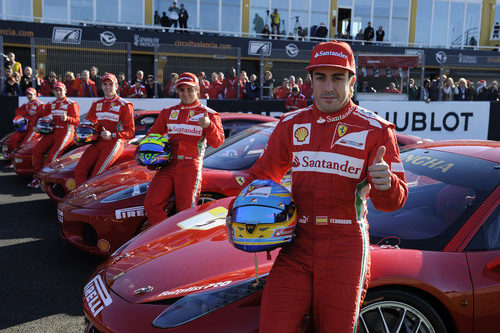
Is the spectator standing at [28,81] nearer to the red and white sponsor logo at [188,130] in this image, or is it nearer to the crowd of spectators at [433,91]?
the crowd of spectators at [433,91]

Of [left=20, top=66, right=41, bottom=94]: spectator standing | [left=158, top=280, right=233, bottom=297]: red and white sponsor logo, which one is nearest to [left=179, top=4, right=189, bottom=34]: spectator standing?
[left=20, top=66, right=41, bottom=94]: spectator standing

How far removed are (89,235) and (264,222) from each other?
9.83ft

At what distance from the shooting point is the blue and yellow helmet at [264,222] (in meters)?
2.26

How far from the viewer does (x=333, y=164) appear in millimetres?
2318

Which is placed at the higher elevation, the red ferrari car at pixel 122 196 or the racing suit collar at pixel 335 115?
the racing suit collar at pixel 335 115

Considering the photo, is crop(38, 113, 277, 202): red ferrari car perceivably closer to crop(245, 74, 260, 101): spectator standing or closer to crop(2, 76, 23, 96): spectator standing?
crop(2, 76, 23, 96): spectator standing

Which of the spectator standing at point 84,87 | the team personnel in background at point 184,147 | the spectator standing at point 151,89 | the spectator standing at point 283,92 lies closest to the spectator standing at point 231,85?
the spectator standing at point 283,92

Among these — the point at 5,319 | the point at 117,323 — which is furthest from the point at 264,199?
the point at 5,319

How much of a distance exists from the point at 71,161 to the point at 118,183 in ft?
7.56

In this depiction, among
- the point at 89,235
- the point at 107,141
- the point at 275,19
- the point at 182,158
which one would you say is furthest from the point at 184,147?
the point at 275,19

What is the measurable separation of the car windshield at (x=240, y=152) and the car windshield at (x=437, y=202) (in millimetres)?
2224

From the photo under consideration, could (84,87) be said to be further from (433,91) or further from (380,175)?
(380,175)

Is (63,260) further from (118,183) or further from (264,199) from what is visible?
(264,199)

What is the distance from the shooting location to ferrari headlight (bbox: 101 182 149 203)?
479 centimetres
